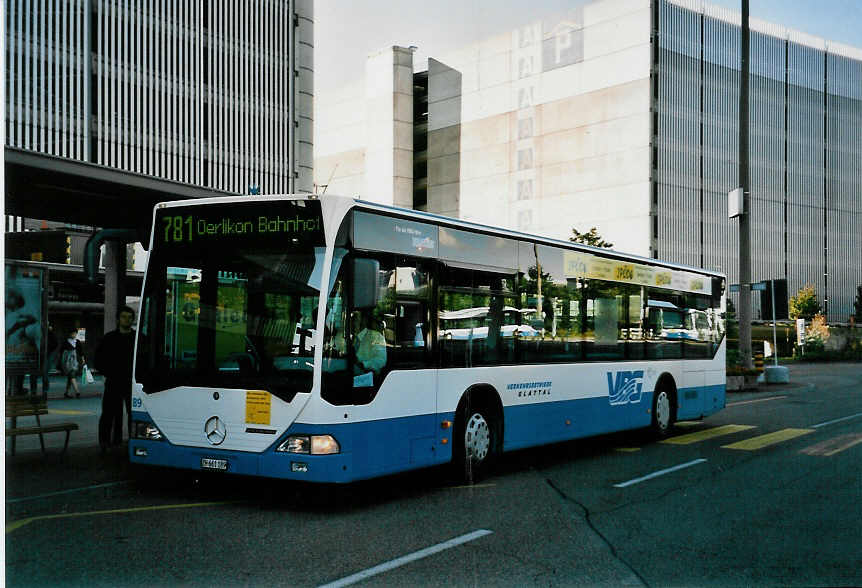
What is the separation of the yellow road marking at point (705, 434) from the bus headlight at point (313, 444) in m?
7.47

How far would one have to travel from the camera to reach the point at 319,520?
788 centimetres

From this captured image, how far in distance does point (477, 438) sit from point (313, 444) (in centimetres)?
254

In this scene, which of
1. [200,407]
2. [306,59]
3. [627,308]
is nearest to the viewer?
[200,407]

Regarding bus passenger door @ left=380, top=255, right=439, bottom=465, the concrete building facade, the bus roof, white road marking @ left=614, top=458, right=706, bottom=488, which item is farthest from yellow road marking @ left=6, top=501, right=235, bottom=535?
the concrete building facade

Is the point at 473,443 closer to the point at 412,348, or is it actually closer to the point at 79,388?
the point at 412,348

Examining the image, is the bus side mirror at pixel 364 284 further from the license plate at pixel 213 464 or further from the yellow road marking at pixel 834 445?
the yellow road marking at pixel 834 445

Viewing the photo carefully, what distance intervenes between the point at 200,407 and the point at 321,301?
1612 mm

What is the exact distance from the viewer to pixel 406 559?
6.44 metres

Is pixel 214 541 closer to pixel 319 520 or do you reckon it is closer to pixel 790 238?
pixel 319 520

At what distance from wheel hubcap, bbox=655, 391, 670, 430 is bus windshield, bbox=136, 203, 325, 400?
7953mm

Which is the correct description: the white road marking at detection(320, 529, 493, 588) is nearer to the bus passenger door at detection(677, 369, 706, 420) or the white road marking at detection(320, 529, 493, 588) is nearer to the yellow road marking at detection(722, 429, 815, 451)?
the yellow road marking at detection(722, 429, 815, 451)

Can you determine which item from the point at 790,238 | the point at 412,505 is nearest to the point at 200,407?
the point at 412,505

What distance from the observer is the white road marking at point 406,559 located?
5.83 metres

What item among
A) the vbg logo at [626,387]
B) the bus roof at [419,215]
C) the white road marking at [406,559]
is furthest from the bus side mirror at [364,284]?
the vbg logo at [626,387]
